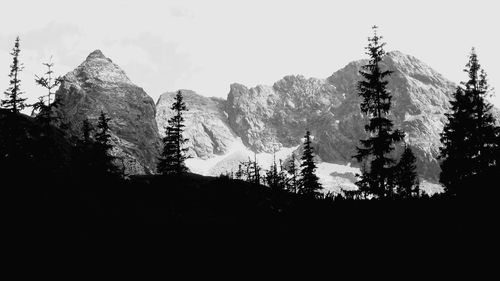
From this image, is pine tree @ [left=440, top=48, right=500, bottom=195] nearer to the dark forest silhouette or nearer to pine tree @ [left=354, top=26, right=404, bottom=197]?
the dark forest silhouette

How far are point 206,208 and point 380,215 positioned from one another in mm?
28992

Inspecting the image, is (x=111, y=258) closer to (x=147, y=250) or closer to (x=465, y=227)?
(x=147, y=250)

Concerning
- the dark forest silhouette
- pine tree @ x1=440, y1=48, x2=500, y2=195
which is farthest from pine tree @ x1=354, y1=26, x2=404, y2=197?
pine tree @ x1=440, y1=48, x2=500, y2=195

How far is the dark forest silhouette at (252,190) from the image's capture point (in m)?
11.8

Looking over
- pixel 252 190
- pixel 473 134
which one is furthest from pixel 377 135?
pixel 252 190

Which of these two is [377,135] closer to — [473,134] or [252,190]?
[473,134]

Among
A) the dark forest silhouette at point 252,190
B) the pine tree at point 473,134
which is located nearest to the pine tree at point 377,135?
the dark forest silhouette at point 252,190

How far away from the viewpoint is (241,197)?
141ft

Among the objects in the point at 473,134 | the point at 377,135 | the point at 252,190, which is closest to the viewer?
the point at 377,135

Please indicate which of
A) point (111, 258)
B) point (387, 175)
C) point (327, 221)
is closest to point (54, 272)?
point (111, 258)

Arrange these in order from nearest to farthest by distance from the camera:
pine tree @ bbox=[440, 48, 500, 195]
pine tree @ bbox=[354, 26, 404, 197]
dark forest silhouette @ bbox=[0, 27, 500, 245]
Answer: dark forest silhouette @ bbox=[0, 27, 500, 245] < pine tree @ bbox=[354, 26, 404, 197] < pine tree @ bbox=[440, 48, 500, 195]

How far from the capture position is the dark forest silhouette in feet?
38.7

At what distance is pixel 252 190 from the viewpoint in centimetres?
4778

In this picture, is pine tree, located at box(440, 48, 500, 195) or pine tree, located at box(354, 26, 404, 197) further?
pine tree, located at box(440, 48, 500, 195)
